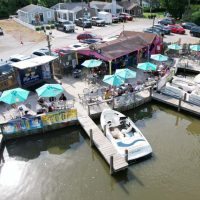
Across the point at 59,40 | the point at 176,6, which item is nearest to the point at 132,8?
the point at 176,6

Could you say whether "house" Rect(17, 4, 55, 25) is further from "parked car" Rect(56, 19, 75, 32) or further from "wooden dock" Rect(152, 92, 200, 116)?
"wooden dock" Rect(152, 92, 200, 116)

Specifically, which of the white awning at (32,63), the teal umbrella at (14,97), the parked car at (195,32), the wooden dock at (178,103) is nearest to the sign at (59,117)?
the teal umbrella at (14,97)

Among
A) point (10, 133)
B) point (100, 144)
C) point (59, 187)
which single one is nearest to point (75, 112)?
point (100, 144)

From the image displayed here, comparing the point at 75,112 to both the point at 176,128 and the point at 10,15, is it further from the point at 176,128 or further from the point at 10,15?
the point at 10,15

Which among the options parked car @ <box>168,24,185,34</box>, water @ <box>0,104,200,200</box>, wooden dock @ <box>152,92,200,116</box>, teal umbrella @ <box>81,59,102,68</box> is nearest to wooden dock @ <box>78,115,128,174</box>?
water @ <box>0,104,200,200</box>

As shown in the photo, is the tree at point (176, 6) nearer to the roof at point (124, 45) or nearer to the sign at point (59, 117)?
the roof at point (124, 45)

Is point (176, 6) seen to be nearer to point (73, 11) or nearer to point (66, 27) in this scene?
point (73, 11)
